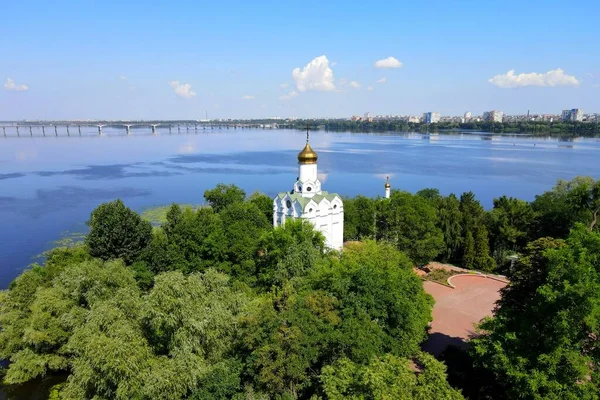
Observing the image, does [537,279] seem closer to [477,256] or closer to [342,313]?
[342,313]

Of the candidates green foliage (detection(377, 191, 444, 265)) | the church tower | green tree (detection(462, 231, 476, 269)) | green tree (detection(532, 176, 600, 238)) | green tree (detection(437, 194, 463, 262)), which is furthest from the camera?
green tree (detection(437, 194, 463, 262))

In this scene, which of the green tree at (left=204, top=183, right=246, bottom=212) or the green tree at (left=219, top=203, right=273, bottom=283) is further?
the green tree at (left=204, top=183, right=246, bottom=212)

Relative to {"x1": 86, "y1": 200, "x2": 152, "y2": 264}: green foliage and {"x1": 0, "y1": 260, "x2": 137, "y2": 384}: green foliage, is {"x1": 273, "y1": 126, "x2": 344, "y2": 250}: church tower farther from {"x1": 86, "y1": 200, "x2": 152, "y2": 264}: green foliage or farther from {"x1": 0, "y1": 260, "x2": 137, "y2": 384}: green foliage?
{"x1": 0, "y1": 260, "x2": 137, "y2": 384}: green foliage

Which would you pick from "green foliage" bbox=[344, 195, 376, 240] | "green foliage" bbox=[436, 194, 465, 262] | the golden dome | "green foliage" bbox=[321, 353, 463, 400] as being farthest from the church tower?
"green foliage" bbox=[321, 353, 463, 400]

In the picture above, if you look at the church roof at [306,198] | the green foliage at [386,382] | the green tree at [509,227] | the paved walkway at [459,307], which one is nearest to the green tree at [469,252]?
the paved walkway at [459,307]

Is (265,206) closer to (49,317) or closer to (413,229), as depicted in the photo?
(413,229)

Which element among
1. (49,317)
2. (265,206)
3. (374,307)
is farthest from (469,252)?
(49,317)

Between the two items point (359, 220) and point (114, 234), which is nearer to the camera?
point (114, 234)
